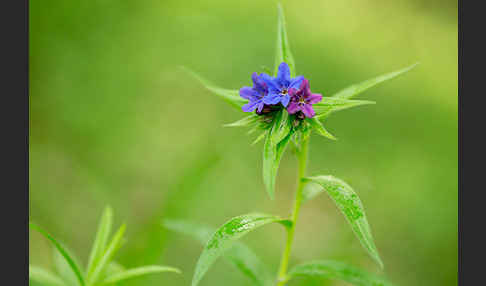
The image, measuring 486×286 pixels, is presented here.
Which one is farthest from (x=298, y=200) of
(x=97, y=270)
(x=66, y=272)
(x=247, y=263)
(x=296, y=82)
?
(x=66, y=272)

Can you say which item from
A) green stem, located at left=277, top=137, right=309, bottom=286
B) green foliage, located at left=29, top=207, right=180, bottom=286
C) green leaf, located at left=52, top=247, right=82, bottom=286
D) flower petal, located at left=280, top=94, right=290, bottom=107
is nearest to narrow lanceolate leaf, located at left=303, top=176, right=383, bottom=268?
green stem, located at left=277, top=137, right=309, bottom=286

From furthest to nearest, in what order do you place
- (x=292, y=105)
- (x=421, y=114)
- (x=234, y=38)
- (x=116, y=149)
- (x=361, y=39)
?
(x=361, y=39), (x=234, y=38), (x=421, y=114), (x=116, y=149), (x=292, y=105)

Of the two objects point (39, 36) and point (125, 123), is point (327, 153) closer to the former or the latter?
point (125, 123)

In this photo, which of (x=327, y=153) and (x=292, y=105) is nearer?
(x=292, y=105)

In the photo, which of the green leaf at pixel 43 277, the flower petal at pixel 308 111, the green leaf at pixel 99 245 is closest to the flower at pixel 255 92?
the flower petal at pixel 308 111

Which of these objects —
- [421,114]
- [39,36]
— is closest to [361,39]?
[421,114]

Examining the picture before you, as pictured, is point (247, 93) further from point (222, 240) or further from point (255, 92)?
point (222, 240)

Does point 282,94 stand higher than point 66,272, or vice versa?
point 282,94

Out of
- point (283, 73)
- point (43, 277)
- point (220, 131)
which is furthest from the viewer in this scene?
point (220, 131)
